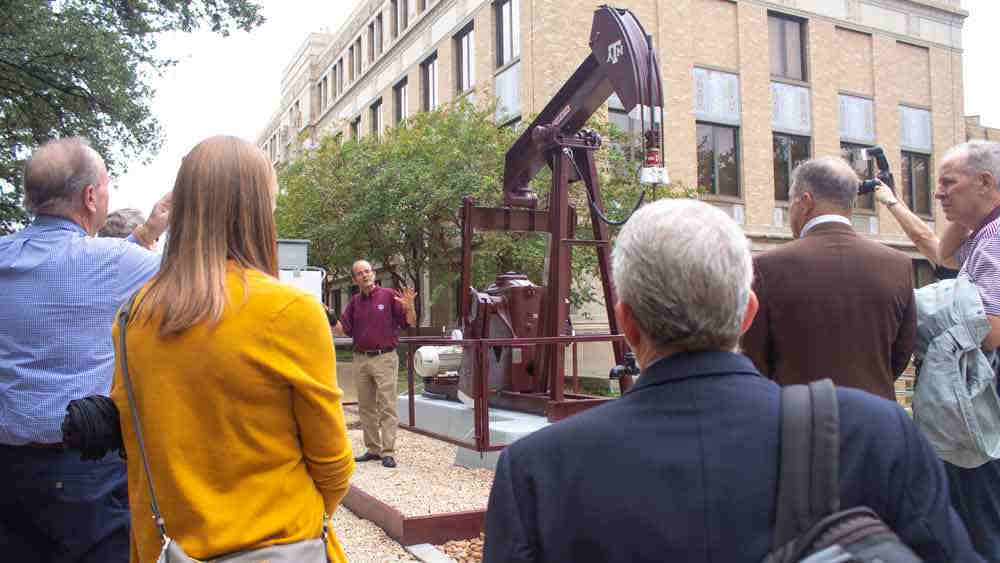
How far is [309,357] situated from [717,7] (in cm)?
2183

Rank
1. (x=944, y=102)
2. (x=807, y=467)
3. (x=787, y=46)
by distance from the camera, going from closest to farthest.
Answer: (x=807, y=467)
(x=787, y=46)
(x=944, y=102)

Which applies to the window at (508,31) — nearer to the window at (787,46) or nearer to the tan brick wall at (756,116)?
the tan brick wall at (756,116)

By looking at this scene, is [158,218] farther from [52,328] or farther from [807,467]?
[807,467]

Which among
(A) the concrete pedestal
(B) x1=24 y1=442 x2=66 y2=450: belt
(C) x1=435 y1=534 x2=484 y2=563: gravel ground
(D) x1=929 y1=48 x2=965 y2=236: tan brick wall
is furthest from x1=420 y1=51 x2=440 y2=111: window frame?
(B) x1=24 y1=442 x2=66 y2=450: belt

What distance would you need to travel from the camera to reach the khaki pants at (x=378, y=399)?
7.80 meters

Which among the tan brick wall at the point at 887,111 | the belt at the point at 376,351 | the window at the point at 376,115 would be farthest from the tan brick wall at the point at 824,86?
the belt at the point at 376,351

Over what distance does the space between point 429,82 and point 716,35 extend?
955 cm

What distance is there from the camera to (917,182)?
2512cm

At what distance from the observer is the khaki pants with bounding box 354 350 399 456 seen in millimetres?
7801

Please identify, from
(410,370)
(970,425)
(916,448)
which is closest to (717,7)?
(410,370)

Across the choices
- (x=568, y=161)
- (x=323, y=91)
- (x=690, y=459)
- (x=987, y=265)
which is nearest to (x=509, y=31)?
(x=568, y=161)

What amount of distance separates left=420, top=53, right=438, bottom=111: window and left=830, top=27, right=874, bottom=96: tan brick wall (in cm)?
1191

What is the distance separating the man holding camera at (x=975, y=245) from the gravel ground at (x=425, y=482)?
336 centimetres

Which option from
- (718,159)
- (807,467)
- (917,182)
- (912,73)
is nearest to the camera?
(807,467)
